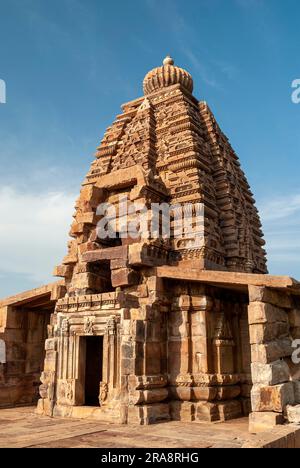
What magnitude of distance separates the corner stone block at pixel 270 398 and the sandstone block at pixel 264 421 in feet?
0.34

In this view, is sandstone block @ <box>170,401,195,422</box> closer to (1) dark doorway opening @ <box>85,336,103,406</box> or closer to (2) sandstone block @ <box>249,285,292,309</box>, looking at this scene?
(2) sandstone block @ <box>249,285,292,309</box>

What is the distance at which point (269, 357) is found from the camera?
8977 millimetres

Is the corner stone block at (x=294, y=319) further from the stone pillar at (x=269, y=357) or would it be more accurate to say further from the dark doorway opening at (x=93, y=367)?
the dark doorway opening at (x=93, y=367)

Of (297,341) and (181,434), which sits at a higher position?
(297,341)

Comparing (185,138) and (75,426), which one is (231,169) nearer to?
(185,138)

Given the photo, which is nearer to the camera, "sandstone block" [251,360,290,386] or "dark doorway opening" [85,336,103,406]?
"sandstone block" [251,360,290,386]

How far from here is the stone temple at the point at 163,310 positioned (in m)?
9.87

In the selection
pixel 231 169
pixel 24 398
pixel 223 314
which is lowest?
pixel 24 398

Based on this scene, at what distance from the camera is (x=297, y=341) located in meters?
9.96

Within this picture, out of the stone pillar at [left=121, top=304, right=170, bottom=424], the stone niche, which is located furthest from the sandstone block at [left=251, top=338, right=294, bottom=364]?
the stone niche

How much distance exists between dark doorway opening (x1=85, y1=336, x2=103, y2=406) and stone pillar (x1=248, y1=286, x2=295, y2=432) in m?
6.50

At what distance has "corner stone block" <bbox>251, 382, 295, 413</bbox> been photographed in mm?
8477
